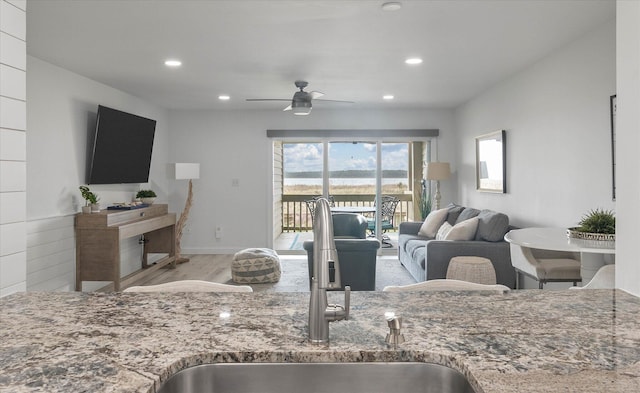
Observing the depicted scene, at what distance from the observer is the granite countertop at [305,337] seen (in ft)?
2.85

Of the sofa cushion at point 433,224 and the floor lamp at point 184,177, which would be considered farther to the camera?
the floor lamp at point 184,177

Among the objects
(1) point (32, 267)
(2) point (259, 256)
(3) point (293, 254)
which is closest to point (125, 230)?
(1) point (32, 267)

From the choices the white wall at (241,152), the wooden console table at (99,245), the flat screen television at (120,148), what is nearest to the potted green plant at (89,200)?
the wooden console table at (99,245)

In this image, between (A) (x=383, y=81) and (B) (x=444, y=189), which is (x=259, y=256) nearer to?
(A) (x=383, y=81)

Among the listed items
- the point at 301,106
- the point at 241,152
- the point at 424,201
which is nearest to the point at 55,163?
the point at 301,106

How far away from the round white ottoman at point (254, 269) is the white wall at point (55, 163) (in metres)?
1.63

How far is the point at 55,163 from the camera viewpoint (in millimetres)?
4684

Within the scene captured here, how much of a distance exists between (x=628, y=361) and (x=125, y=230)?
4836 mm

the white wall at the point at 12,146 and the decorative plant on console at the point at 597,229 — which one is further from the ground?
the white wall at the point at 12,146

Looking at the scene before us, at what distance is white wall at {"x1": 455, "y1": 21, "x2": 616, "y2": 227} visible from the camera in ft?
11.5

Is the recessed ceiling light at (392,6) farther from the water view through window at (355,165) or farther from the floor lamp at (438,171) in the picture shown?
the water view through window at (355,165)

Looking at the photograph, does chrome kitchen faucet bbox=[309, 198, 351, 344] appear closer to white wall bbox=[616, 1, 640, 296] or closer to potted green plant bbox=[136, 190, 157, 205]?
white wall bbox=[616, 1, 640, 296]

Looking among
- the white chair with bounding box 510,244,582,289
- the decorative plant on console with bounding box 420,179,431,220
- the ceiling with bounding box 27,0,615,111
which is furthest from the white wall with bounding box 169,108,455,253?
the white chair with bounding box 510,244,582,289

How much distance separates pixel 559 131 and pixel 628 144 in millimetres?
3002
